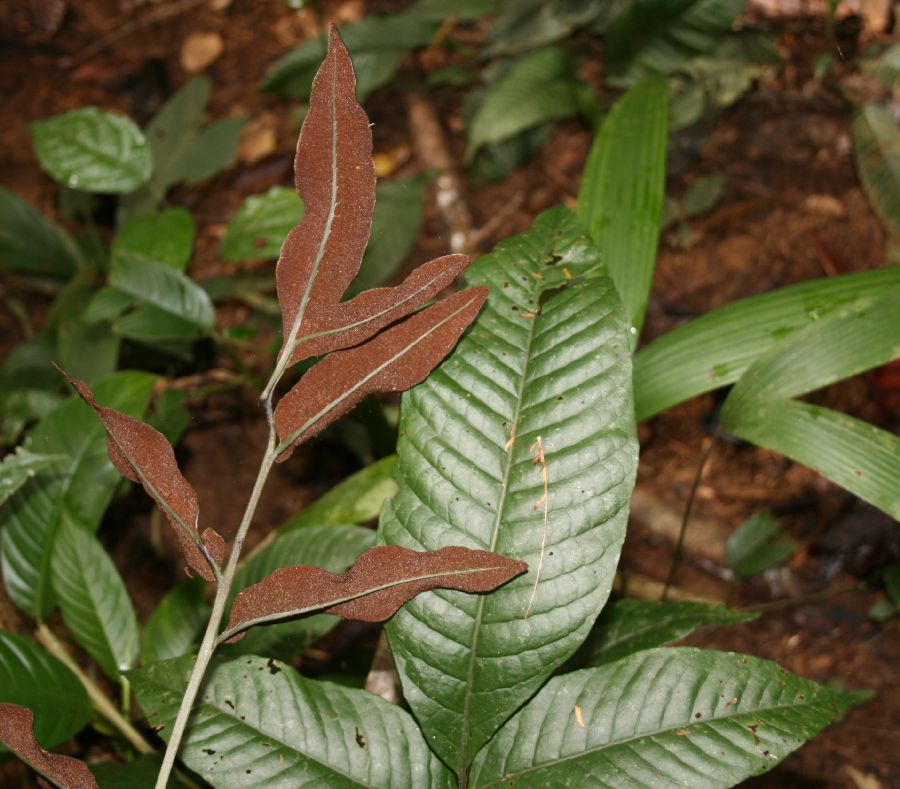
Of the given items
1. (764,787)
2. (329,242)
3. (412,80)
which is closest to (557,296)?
(329,242)

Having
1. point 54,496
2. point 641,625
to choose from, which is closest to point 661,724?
point 641,625

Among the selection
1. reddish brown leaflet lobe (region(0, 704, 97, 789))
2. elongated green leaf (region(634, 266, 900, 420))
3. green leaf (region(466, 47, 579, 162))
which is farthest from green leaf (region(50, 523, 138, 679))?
green leaf (region(466, 47, 579, 162))

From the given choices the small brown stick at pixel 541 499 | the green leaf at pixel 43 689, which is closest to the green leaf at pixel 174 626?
the green leaf at pixel 43 689

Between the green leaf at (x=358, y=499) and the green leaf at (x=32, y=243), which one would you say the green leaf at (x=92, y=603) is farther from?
the green leaf at (x=32, y=243)

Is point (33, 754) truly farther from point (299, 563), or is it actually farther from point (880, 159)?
point (880, 159)

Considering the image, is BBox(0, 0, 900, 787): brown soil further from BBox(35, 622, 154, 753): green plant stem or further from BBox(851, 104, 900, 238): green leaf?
BBox(35, 622, 154, 753): green plant stem
